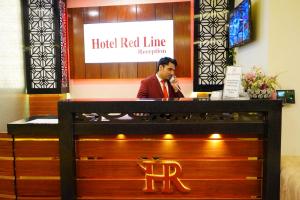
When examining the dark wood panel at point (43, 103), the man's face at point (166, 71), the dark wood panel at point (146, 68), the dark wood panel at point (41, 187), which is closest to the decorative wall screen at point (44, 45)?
the dark wood panel at point (43, 103)

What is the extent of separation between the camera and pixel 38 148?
8.23 feet

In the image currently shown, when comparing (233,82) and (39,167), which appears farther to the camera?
(39,167)

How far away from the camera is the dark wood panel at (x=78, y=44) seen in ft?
17.3

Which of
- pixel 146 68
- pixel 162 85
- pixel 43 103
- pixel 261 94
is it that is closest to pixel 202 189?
pixel 261 94

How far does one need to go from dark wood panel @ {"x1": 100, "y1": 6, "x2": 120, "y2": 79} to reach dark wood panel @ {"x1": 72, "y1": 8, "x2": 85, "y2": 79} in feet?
1.32

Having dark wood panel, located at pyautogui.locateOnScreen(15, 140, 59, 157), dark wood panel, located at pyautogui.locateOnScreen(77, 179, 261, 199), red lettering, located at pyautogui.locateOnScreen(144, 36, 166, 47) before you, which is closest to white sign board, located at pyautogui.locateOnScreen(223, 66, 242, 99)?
dark wood panel, located at pyautogui.locateOnScreen(77, 179, 261, 199)

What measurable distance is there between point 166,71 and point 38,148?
1.76 m

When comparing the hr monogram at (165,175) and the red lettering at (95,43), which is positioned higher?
the red lettering at (95,43)

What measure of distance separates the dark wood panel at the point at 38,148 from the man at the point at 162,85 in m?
1.35

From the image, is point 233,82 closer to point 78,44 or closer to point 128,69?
point 128,69

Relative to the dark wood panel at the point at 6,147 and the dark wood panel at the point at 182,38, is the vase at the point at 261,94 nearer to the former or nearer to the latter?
the dark wood panel at the point at 6,147

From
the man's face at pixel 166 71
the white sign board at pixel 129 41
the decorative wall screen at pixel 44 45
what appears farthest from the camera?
the white sign board at pixel 129 41

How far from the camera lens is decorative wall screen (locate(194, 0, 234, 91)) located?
442 cm

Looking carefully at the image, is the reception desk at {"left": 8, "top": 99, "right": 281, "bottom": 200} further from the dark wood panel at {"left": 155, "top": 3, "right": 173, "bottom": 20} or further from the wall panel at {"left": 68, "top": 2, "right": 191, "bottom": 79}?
the dark wood panel at {"left": 155, "top": 3, "right": 173, "bottom": 20}
